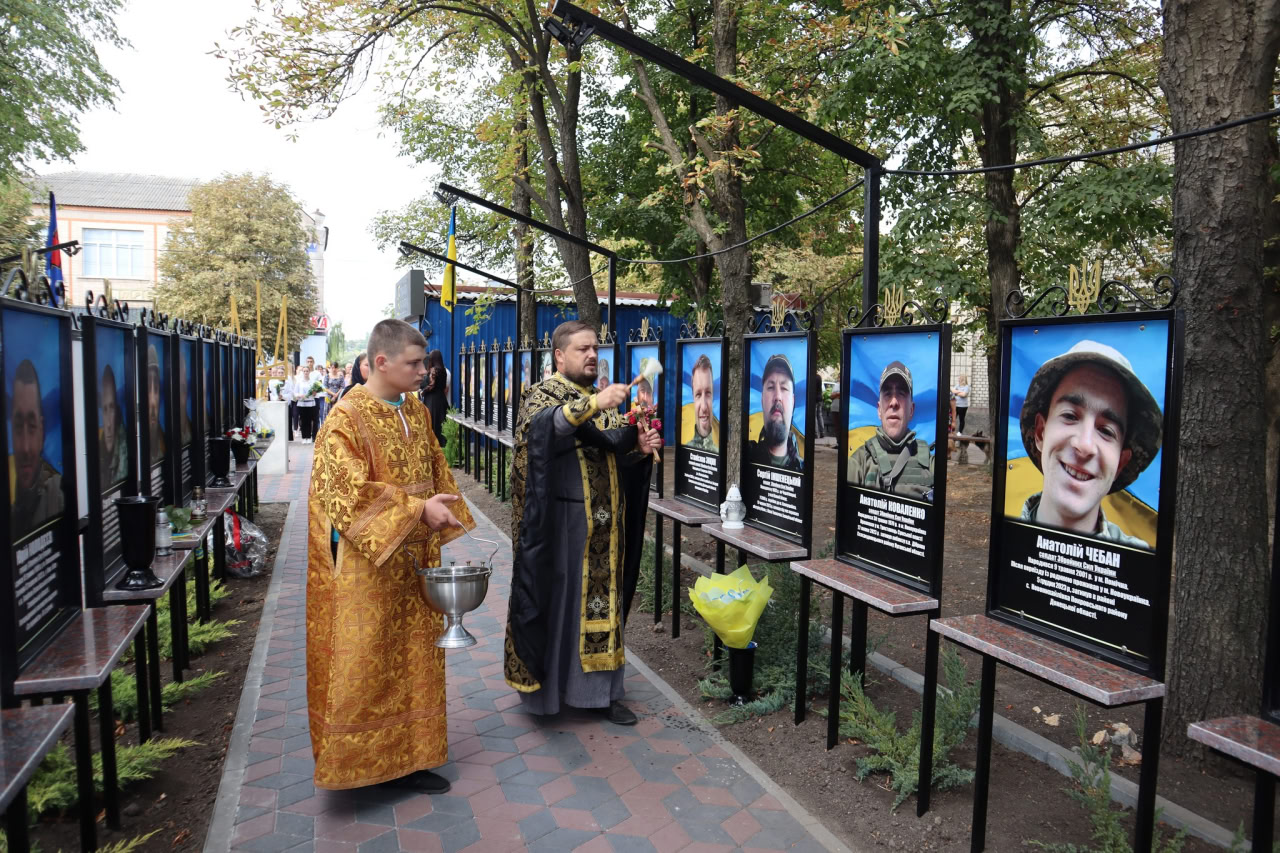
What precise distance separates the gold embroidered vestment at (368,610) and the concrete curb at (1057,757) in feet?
8.30

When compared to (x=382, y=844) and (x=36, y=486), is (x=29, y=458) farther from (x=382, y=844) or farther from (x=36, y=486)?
(x=382, y=844)

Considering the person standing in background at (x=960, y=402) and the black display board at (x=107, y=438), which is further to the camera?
the person standing in background at (x=960, y=402)

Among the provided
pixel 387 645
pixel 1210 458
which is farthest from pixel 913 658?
pixel 387 645

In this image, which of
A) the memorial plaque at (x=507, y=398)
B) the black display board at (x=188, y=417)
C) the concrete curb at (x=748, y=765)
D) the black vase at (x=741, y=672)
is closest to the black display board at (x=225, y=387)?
the black display board at (x=188, y=417)

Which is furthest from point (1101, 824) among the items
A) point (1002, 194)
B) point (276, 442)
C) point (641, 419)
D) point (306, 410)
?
point (306, 410)

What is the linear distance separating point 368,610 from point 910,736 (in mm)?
2385

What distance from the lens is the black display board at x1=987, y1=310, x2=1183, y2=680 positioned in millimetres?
2705

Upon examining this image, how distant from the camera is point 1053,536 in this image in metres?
3.07

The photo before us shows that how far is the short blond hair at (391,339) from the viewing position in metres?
3.60

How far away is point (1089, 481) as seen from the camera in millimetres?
2949

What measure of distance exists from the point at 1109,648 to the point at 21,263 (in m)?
4.03

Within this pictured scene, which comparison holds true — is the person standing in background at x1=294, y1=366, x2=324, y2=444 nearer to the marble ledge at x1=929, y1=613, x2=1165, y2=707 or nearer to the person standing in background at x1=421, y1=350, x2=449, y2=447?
the person standing in background at x1=421, y1=350, x2=449, y2=447

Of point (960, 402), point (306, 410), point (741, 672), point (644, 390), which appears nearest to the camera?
point (741, 672)

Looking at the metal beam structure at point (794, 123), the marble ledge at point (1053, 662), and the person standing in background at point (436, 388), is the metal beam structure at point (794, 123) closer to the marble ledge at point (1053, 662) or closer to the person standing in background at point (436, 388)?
the marble ledge at point (1053, 662)
